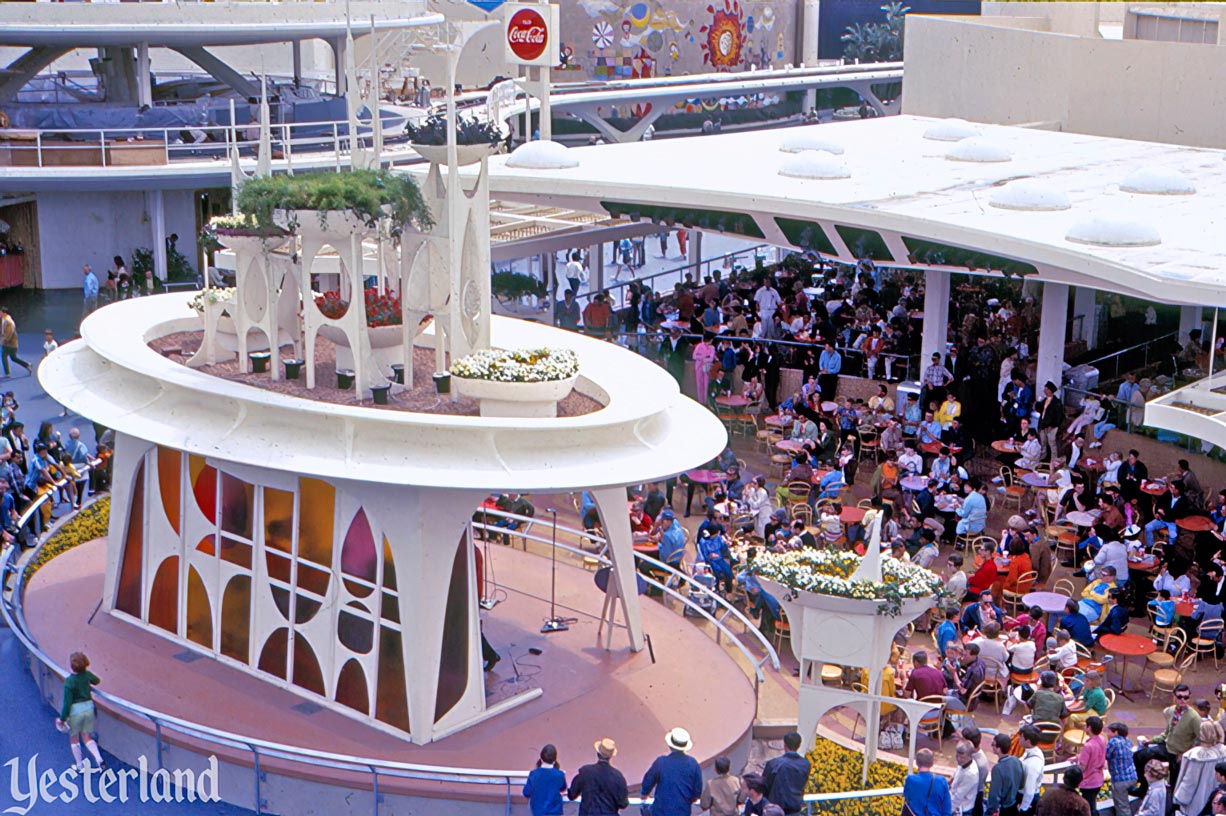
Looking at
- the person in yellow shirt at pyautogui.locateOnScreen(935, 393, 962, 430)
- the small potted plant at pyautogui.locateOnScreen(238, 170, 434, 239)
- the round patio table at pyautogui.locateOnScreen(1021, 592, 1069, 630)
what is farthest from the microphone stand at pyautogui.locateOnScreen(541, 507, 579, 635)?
the person in yellow shirt at pyautogui.locateOnScreen(935, 393, 962, 430)

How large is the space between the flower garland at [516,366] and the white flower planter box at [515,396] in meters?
0.06

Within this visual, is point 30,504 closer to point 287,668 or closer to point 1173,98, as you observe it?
point 287,668

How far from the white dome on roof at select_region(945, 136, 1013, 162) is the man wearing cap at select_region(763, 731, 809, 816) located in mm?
17976

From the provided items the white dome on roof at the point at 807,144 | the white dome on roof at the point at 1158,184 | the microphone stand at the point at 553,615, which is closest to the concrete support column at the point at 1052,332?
the white dome on roof at the point at 1158,184

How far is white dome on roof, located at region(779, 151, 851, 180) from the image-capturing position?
25609mm

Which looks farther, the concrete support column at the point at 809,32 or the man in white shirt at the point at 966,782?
the concrete support column at the point at 809,32

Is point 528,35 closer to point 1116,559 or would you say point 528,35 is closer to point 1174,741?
point 1116,559

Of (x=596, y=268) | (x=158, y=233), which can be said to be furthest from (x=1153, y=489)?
(x=158, y=233)

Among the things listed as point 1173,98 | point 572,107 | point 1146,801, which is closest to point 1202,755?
point 1146,801

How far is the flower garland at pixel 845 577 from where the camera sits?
13805 millimetres

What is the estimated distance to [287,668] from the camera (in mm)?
15891

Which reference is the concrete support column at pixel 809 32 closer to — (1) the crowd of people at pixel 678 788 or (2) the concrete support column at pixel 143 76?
(2) the concrete support column at pixel 143 76

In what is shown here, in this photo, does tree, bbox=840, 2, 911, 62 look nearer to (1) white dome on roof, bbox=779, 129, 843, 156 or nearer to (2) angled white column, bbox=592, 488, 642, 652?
(1) white dome on roof, bbox=779, 129, 843, 156

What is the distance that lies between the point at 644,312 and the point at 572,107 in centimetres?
2232
